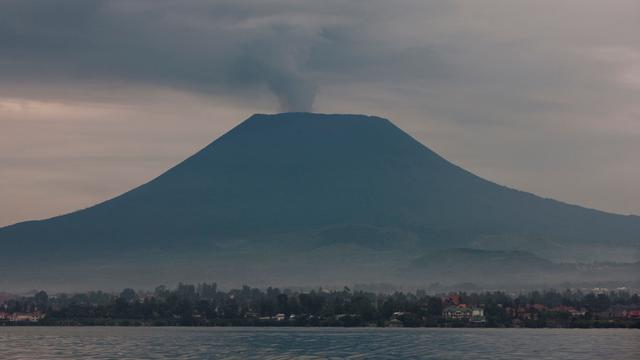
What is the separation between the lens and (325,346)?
482 feet

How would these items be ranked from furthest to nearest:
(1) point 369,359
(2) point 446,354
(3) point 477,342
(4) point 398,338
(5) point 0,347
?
(4) point 398,338, (3) point 477,342, (5) point 0,347, (2) point 446,354, (1) point 369,359

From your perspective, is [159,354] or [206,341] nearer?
[159,354]

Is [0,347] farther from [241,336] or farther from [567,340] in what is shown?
[567,340]

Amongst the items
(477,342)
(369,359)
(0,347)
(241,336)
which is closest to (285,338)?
(241,336)

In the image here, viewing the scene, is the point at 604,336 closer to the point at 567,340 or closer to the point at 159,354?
the point at 567,340

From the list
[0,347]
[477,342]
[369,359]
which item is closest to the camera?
[369,359]

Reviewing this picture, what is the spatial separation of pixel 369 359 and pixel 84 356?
2383 centimetres

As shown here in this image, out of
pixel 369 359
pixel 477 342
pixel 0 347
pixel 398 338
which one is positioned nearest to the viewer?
pixel 369 359

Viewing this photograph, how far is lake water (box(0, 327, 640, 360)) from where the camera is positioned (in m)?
130

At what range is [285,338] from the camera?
6698 inches

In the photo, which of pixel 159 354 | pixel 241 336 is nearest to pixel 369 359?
pixel 159 354

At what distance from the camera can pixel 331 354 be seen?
13150 cm

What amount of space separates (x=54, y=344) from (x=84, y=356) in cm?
2697

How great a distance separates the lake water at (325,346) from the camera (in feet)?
427
